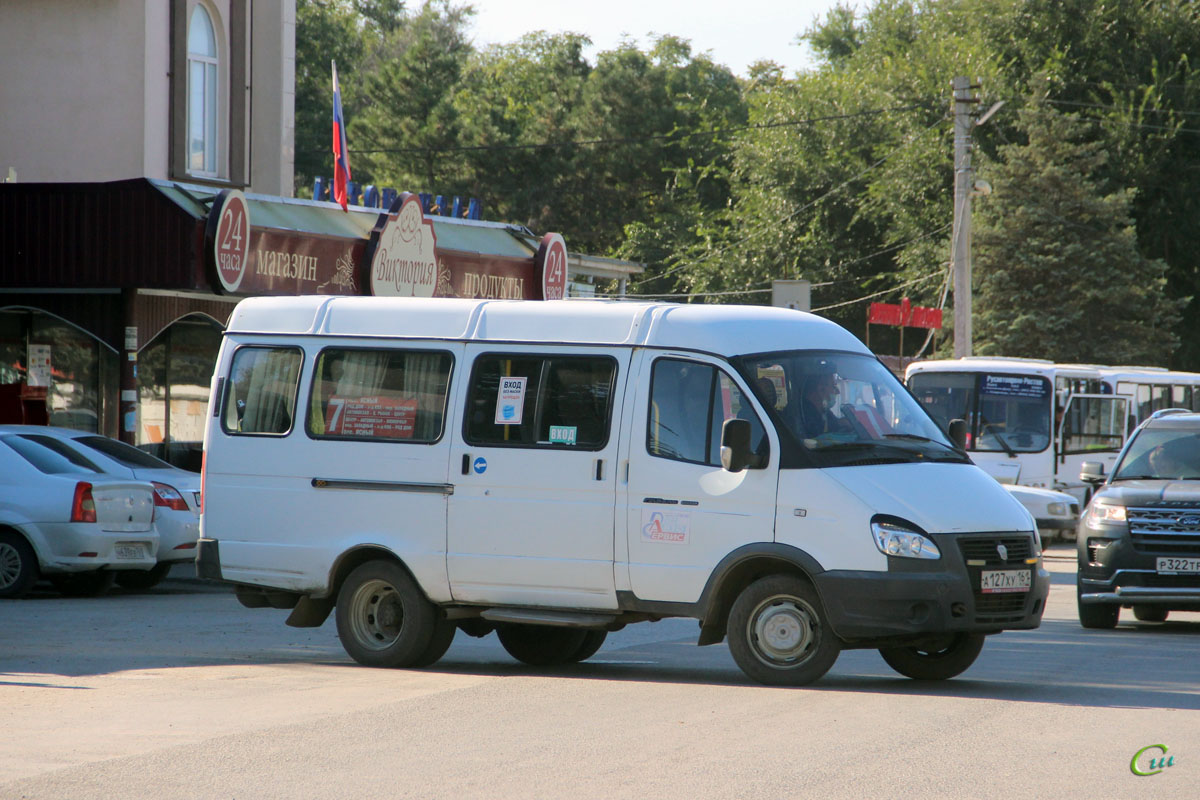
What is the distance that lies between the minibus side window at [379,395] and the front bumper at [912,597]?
286 centimetres

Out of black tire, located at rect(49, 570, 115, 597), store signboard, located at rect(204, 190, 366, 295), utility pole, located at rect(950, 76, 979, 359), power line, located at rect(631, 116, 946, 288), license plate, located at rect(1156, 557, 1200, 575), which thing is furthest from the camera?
power line, located at rect(631, 116, 946, 288)

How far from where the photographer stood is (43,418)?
72.3 feet

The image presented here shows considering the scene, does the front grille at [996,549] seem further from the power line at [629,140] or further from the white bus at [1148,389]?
the power line at [629,140]

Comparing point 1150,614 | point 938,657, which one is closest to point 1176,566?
point 1150,614

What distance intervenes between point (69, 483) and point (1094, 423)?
18420mm

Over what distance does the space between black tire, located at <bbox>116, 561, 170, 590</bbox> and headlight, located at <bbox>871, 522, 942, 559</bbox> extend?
977 cm

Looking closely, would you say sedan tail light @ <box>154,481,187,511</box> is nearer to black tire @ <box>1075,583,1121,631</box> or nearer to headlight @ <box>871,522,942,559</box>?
black tire @ <box>1075,583,1121,631</box>

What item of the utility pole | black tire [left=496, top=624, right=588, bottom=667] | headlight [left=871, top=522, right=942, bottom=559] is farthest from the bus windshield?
headlight [left=871, top=522, right=942, bottom=559]

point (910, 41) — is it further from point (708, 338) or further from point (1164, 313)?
point (708, 338)

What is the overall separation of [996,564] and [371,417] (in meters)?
4.15

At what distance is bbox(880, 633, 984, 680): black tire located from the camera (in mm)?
10281

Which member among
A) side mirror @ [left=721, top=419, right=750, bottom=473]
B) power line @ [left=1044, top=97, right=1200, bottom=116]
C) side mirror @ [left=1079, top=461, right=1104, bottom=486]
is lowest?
side mirror @ [left=1079, top=461, right=1104, bottom=486]

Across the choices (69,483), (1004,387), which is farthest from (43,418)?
(1004,387)

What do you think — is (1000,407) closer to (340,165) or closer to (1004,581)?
(340,165)
